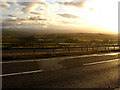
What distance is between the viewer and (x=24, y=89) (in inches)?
192

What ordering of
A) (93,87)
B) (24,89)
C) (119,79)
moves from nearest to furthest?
(24,89) → (93,87) → (119,79)

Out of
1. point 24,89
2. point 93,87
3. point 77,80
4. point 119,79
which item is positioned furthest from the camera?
point 119,79

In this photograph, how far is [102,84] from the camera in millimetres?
5648

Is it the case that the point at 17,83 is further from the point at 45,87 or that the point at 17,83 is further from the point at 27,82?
the point at 45,87

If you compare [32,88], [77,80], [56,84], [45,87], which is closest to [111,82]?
[77,80]

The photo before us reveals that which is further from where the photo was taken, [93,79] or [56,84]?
[93,79]

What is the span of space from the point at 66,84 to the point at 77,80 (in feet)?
2.66

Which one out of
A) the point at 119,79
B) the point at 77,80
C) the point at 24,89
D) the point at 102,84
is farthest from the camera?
the point at 119,79

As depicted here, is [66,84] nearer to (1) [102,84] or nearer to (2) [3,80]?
(1) [102,84]

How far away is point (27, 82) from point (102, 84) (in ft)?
11.7

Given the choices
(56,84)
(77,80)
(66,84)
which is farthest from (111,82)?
(56,84)

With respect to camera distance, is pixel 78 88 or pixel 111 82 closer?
pixel 78 88

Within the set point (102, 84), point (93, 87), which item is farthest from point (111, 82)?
point (93, 87)

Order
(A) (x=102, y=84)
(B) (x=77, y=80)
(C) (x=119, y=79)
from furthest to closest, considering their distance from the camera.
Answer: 1. (C) (x=119, y=79)
2. (B) (x=77, y=80)
3. (A) (x=102, y=84)
